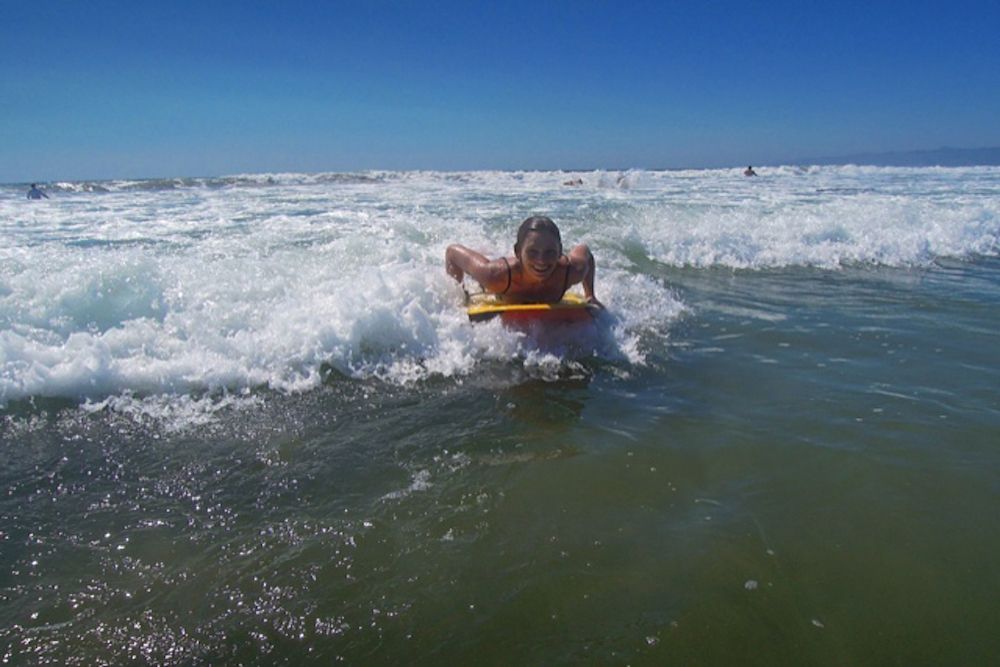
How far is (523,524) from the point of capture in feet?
8.20

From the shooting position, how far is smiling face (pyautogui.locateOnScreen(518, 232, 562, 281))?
4.89 m

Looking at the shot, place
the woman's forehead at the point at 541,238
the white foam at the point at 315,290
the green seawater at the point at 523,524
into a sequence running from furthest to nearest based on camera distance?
the woman's forehead at the point at 541,238 → the white foam at the point at 315,290 → the green seawater at the point at 523,524

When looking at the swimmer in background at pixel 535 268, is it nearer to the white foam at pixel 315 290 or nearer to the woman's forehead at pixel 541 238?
the woman's forehead at pixel 541 238

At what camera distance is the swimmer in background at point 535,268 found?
492 centimetres

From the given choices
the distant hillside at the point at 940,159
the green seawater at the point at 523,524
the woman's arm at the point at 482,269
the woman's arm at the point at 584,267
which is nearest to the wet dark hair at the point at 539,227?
the woman's arm at the point at 482,269

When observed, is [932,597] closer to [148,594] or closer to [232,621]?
[232,621]

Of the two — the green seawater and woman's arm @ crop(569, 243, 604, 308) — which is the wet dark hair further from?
the green seawater

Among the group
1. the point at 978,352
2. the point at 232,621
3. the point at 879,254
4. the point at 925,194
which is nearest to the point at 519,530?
the point at 232,621

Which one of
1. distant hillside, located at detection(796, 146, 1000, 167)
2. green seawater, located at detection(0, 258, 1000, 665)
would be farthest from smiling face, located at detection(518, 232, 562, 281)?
distant hillside, located at detection(796, 146, 1000, 167)

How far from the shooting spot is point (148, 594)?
83.7 inches

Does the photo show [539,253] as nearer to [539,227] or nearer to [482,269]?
[539,227]

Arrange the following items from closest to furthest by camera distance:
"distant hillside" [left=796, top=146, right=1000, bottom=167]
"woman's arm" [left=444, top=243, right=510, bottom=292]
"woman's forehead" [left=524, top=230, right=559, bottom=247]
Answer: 1. "woman's forehead" [left=524, top=230, right=559, bottom=247]
2. "woman's arm" [left=444, top=243, right=510, bottom=292]
3. "distant hillside" [left=796, top=146, right=1000, bottom=167]

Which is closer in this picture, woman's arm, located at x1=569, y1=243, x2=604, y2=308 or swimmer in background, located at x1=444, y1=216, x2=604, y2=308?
swimmer in background, located at x1=444, y1=216, x2=604, y2=308

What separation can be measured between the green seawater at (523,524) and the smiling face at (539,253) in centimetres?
123
